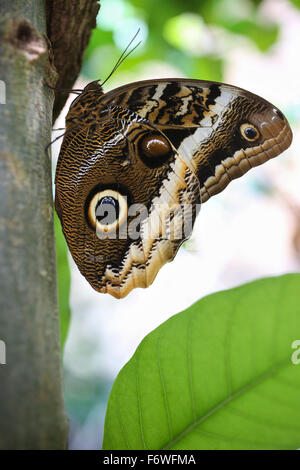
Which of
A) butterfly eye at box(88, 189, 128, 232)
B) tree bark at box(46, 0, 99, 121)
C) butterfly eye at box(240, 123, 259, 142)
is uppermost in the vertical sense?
tree bark at box(46, 0, 99, 121)

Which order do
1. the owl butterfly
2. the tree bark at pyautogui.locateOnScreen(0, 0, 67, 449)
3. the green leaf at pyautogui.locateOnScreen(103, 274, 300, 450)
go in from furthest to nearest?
the owl butterfly → the green leaf at pyautogui.locateOnScreen(103, 274, 300, 450) → the tree bark at pyautogui.locateOnScreen(0, 0, 67, 449)

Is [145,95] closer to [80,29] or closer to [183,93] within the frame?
[183,93]

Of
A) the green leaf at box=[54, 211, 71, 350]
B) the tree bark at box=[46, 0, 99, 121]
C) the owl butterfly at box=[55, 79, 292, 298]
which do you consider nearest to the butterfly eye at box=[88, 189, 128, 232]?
the owl butterfly at box=[55, 79, 292, 298]

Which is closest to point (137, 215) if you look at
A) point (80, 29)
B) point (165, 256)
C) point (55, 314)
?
point (165, 256)

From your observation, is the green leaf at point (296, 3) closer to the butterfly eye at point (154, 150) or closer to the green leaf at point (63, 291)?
the butterfly eye at point (154, 150)

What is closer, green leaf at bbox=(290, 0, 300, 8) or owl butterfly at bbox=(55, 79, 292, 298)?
owl butterfly at bbox=(55, 79, 292, 298)

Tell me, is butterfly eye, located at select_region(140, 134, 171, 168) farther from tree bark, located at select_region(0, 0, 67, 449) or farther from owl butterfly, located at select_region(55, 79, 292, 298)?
tree bark, located at select_region(0, 0, 67, 449)
